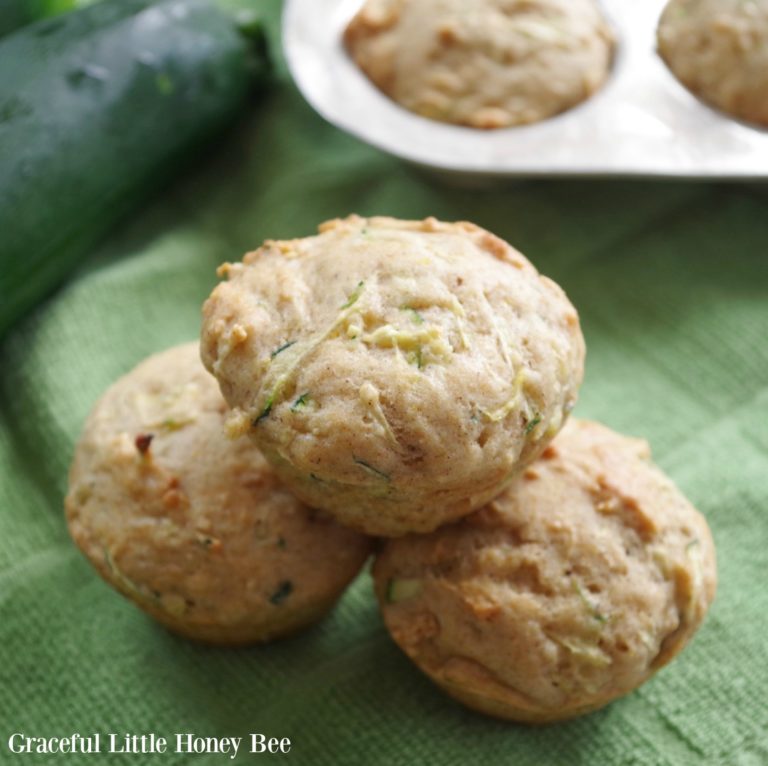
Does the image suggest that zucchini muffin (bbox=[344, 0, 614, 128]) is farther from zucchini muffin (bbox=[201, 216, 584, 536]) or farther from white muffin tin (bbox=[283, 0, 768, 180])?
zucchini muffin (bbox=[201, 216, 584, 536])

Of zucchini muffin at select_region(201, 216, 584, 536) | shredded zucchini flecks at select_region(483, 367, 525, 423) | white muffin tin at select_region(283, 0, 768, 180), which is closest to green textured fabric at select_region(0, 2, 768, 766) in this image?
white muffin tin at select_region(283, 0, 768, 180)

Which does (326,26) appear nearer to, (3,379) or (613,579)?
(3,379)

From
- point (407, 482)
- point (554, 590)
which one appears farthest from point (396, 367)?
point (554, 590)

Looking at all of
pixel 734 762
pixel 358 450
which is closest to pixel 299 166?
pixel 358 450

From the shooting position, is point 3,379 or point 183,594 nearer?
point 183,594

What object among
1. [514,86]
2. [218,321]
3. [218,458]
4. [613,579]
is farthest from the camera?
[514,86]

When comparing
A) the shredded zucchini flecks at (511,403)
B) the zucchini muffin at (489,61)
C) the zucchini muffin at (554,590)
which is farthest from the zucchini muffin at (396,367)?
the zucchini muffin at (489,61)

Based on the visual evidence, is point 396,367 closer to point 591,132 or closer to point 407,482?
point 407,482
